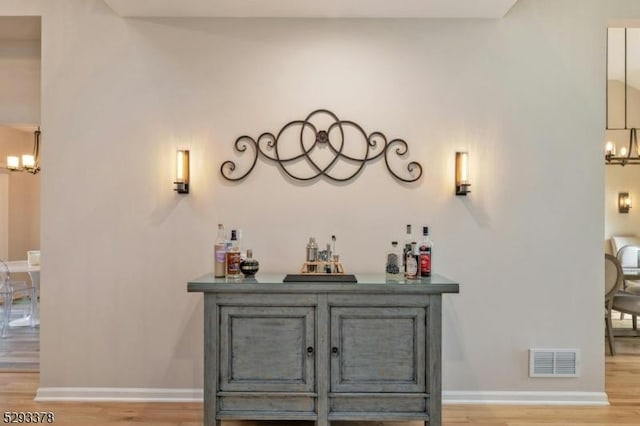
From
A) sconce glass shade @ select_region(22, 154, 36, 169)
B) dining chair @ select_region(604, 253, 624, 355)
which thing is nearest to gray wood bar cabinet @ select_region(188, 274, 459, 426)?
dining chair @ select_region(604, 253, 624, 355)

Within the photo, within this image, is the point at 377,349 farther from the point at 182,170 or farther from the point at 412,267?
the point at 182,170

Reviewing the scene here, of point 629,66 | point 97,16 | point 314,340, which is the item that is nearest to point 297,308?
point 314,340

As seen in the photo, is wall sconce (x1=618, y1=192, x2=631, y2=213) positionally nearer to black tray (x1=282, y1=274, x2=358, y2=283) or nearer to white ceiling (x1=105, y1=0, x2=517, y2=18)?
white ceiling (x1=105, y1=0, x2=517, y2=18)

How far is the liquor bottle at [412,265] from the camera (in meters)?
2.44

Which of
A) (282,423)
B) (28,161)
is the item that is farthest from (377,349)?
(28,161)

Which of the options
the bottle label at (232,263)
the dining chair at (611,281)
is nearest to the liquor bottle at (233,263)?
the bottle label at (232,263)

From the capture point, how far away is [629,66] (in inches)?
239

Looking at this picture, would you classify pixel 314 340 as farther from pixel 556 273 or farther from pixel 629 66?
pixel 629 66

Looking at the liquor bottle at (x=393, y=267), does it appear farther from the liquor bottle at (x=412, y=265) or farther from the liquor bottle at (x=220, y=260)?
the liquor bottle at (x=220, y=260)

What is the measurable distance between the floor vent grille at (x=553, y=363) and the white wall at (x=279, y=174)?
0.23 m

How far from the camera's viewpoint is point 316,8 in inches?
106

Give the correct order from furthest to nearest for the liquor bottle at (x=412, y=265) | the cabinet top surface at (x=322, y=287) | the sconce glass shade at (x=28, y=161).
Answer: the sconce glass shade at (x=28, y=161)
the liquor bottle at (x=412, y=265)
the cabinet top surface at (x=322, y=287)

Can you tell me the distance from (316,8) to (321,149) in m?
0.90

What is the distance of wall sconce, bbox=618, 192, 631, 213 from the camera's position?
24.0ft
